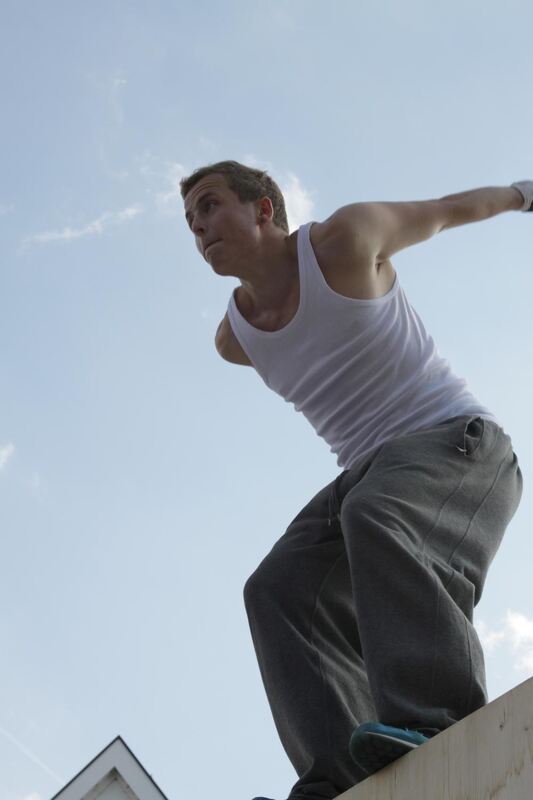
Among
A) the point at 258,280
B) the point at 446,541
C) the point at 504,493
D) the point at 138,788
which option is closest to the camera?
the point at 446,541

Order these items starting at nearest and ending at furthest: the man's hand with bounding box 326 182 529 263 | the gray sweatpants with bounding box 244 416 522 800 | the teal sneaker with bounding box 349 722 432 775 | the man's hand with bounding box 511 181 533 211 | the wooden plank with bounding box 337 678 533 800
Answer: the wooden plank with bounding box 337 678 533 800 → the teal sneaker with bounding box 349 722 432 775 → the gray sweatpants with bounding box 244 416 522 800 → the man's hand with bounding box 326 182 529 263 → the man's hand with bounding box 511 181 533 211

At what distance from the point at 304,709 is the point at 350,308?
3.90 ft

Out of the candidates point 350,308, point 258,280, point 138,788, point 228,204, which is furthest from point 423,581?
point 138,788

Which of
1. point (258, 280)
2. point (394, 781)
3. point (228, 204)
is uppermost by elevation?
point (228, 204)

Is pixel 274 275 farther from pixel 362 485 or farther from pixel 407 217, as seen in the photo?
pixel 362 485

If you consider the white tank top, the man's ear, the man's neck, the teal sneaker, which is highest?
the man's ear

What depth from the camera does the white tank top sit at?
11.1 ft

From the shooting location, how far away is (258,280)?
3689 millimetres

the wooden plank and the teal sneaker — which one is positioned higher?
the teal sneaker

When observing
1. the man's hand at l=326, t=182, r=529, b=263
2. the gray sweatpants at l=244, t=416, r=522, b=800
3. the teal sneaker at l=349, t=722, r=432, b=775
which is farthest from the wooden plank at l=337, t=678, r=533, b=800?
the man's hand at l=326, t=182, r=529, b=263

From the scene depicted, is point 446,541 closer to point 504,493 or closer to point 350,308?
point 504,493

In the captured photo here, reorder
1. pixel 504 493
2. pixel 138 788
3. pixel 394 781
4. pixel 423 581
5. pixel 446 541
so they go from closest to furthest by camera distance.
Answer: pixel 394 781, pixel 423 581, pixel 446 541, pixel 504 493, pixel 138 788

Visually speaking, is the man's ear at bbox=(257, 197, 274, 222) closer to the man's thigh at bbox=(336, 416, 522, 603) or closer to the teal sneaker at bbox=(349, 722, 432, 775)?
the man's thigh at bbox=(336, 416, 522, 603)

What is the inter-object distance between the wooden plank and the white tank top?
119cm
